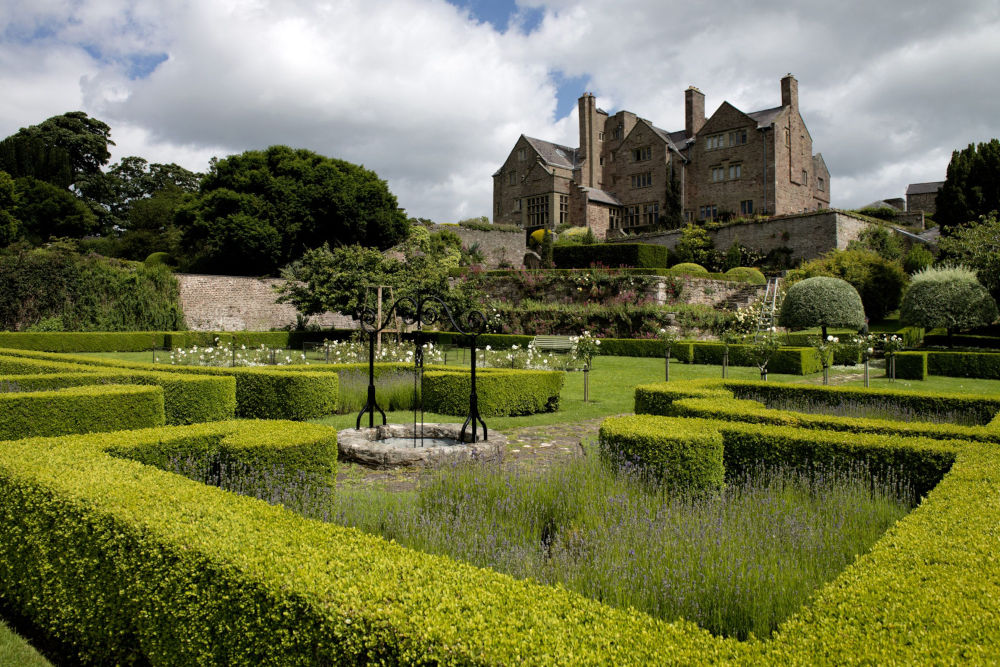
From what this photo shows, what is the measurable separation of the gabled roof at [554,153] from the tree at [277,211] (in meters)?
15.6

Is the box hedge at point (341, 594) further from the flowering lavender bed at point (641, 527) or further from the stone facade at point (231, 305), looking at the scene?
the stone facade at point (231, 305)

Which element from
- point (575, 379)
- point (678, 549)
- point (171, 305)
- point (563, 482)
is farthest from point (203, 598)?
point (171, 305)

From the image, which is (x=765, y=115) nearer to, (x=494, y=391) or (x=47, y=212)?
(x=494, y=391)

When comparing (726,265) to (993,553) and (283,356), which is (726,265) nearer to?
(283,356)

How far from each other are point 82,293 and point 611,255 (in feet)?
78.0

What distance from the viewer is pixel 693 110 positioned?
4369cm

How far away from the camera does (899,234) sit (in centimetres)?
3403

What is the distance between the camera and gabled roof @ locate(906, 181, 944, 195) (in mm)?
61341

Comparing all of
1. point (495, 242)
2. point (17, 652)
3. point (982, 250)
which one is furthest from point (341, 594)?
point (495, 242)

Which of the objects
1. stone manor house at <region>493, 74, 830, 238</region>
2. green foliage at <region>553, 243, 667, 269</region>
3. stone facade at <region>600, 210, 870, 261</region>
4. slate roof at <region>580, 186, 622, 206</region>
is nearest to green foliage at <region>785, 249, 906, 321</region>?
stone facade at <region>600, 210, 870, 261</region>

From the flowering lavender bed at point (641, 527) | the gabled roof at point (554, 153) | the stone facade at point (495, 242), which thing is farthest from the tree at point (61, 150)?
the flowering lavender bed at point (641, 527)

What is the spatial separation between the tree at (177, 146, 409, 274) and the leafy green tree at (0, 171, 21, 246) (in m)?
8.05

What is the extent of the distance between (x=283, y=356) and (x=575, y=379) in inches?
325

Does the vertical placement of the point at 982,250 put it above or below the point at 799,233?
below
